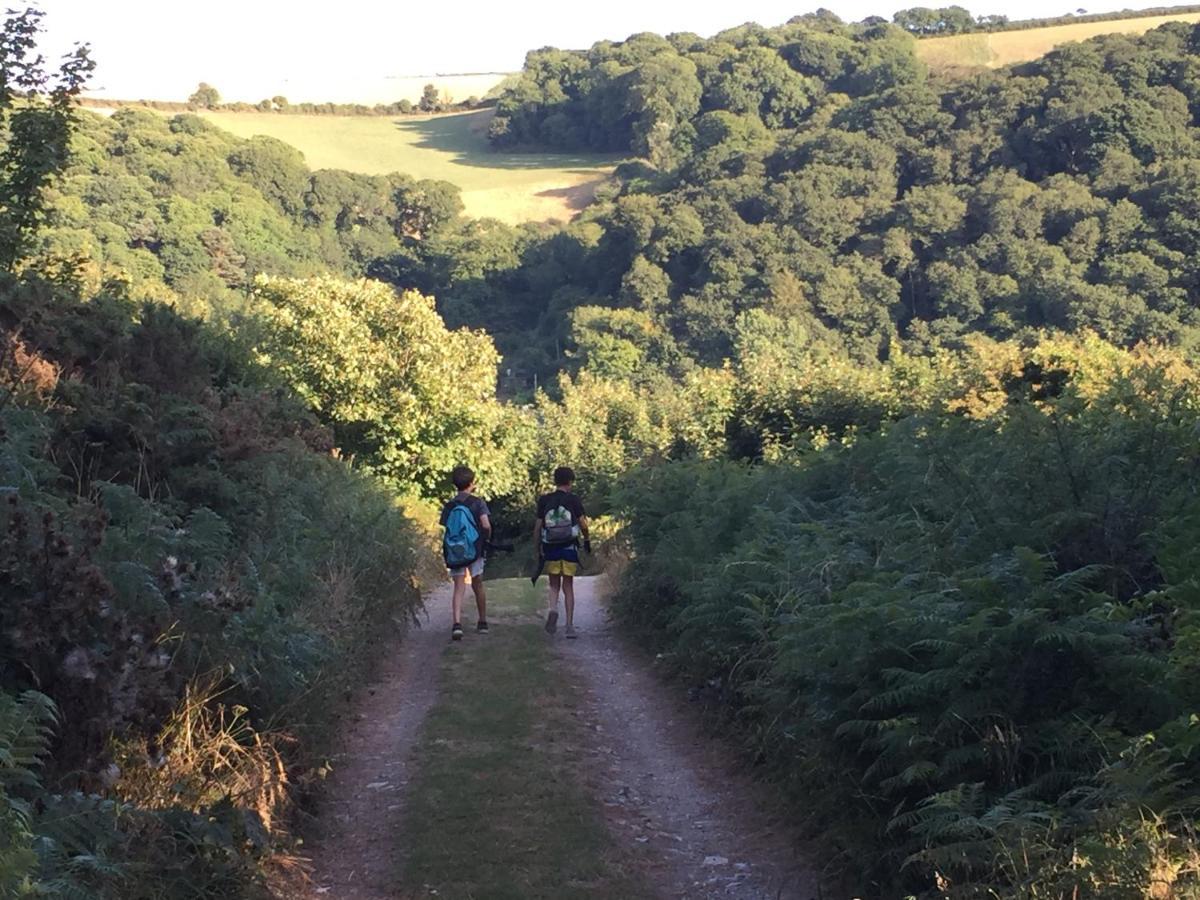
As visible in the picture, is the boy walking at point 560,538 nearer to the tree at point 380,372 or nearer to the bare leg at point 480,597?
the bare leg at point 480,597

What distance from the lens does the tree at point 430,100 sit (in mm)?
140250

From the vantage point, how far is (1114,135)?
59.2 metres

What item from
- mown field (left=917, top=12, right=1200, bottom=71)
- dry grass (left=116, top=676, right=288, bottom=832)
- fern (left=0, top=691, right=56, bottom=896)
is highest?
mown field (left=917, top=12, right=1200, bottom=71)

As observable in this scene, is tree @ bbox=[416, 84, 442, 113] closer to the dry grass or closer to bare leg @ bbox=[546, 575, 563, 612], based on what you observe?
Answer: bare leg @ bbox=[546, 575, 563, 612]

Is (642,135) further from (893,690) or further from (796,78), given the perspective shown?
(893,690)

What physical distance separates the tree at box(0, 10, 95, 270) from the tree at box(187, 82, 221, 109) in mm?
110396

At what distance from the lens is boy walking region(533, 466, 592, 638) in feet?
45.3

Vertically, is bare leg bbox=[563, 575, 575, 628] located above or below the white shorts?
below

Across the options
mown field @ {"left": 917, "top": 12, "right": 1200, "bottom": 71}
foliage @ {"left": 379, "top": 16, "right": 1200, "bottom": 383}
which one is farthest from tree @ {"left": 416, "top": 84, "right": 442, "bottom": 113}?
mown field @ {"left": 917, "top": 12, "right": 1200, "bottom": 71}

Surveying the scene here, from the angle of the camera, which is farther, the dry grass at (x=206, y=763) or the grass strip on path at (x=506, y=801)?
the grass strip on path at (x=506, y=801)

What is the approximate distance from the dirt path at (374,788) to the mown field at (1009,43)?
8083 cm

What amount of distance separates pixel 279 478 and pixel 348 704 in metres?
2.52

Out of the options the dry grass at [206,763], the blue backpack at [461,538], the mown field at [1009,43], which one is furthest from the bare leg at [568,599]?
the mown field at [1009,43]

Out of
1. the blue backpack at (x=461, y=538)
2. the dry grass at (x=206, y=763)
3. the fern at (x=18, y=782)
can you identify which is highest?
the fern at (x=18, y=782)
